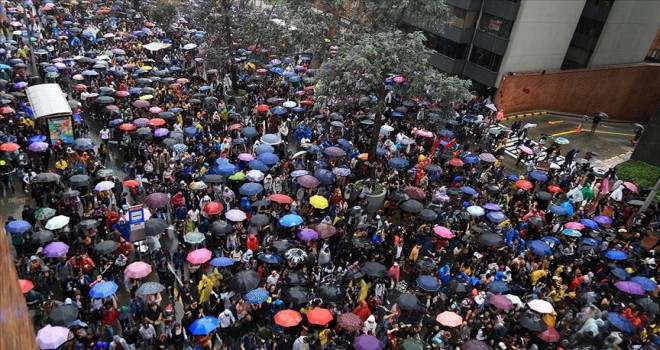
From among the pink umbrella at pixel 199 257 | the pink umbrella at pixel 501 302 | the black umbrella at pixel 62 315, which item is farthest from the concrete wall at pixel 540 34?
the black umbrella at pixel 62 315

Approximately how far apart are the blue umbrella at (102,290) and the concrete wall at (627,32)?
38.5m

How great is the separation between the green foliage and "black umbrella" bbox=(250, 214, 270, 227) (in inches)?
765

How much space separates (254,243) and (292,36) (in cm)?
1754

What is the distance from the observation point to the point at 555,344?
1371 centimetres

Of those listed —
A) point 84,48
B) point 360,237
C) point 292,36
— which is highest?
point 292,36

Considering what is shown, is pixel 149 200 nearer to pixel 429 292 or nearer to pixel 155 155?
pixel 155 155

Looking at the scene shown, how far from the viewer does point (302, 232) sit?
16.3 meters

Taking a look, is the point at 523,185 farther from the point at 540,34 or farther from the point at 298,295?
the point at 540,34

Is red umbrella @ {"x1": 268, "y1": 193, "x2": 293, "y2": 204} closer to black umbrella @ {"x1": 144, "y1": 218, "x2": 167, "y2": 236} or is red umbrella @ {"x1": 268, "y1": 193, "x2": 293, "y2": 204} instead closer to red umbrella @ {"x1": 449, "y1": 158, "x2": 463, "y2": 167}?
black umbrella @ {"x1": 144, "y1": 218, "x2": 167, "y2": 236}

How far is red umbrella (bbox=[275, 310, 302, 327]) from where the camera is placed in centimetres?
1225

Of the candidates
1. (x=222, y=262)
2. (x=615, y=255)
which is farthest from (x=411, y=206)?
(x=222, y=262)

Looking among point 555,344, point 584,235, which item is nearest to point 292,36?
point 584,235

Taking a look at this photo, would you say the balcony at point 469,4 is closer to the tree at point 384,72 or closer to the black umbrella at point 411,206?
the tree at point 384,72

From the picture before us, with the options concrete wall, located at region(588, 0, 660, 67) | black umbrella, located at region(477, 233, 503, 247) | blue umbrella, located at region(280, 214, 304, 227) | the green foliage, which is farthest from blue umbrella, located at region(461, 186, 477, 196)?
concrete wall, located at region(588, 0, 660, 67)
